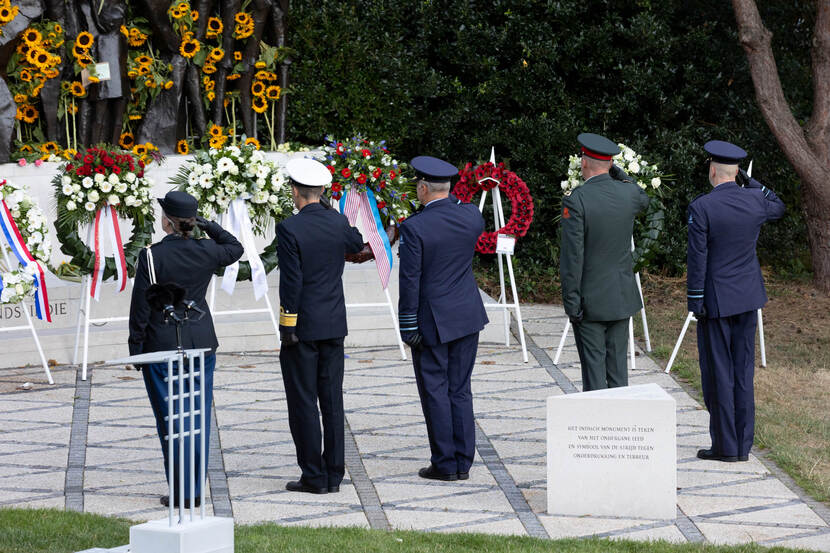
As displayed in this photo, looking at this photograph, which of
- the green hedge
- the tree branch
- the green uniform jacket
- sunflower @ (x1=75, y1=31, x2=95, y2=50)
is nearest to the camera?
the green uniform jacket

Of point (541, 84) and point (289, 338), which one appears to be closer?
point (289, 338)

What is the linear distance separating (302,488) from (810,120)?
8.99 m

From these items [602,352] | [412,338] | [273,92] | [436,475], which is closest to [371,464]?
[436,475]

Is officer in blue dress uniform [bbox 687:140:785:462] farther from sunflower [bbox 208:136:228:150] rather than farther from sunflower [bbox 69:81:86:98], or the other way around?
sunflower [bbox 69:81:86:98]

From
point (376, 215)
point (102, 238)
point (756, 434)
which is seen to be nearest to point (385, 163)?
point (376, 215)

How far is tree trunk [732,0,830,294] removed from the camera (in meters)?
12.6

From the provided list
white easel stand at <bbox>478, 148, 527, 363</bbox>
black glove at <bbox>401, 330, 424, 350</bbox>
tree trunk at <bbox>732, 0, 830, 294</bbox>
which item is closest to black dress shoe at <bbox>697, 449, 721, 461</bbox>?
black glove at <bbox>401, 330, 424, 350</bbox>

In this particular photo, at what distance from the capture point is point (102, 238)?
9320 mm

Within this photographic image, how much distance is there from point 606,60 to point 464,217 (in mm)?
8076

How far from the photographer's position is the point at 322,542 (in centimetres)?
557

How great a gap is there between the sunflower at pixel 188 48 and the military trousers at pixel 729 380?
709cm

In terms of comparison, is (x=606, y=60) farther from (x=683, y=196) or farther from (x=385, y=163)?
(x=385, y=163)

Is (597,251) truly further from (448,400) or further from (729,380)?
(448,400)

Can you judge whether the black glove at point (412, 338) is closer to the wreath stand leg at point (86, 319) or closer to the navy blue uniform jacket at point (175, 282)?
the navy blue uniform jacket at point (175, 282)
